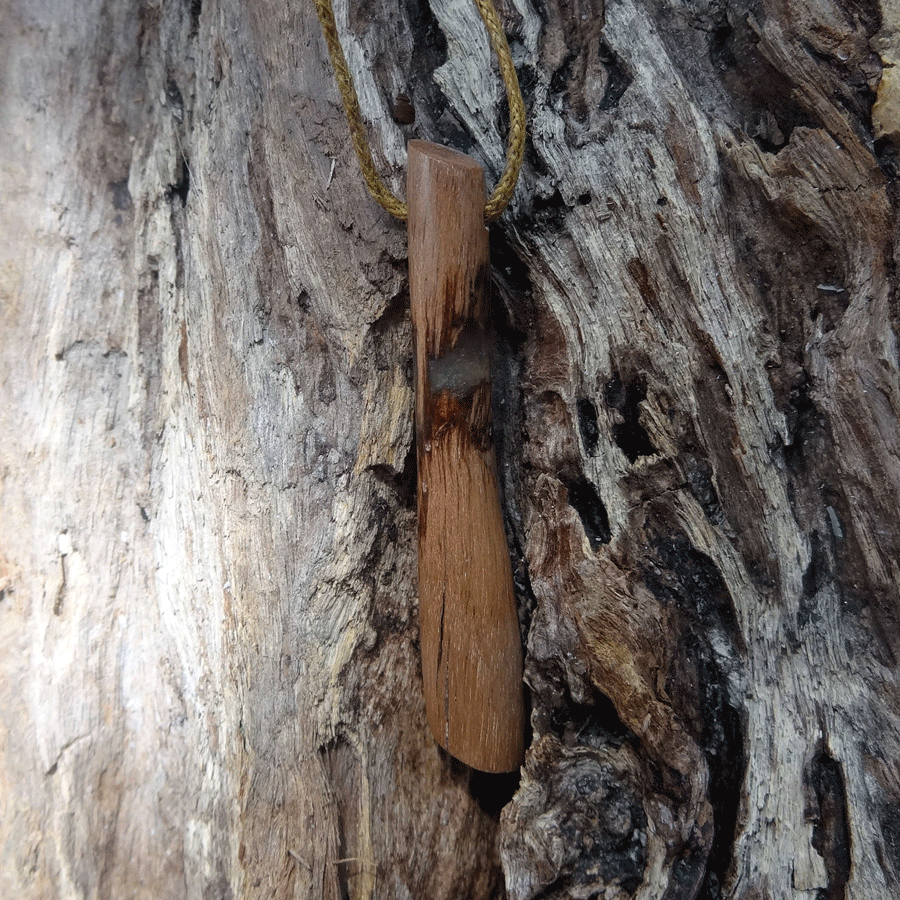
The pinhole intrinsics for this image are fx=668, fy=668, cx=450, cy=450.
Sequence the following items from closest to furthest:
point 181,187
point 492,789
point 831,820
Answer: point 831,820, point 492,789, point 181,187

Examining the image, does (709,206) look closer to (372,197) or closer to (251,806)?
(372,197)

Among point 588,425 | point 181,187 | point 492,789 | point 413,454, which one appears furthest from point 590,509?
point 181,187

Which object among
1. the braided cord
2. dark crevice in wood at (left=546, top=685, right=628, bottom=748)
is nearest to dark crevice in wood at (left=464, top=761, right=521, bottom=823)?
dark crevice in wood at (left=546, top=685, right=628, bottom=748)

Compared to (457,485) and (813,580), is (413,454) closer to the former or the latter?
(457,485)

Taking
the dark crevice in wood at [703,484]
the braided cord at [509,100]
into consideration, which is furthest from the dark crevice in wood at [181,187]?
the dark crevice in wood at [703,484]

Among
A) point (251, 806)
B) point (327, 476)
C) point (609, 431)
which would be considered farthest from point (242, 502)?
point (609, 431)

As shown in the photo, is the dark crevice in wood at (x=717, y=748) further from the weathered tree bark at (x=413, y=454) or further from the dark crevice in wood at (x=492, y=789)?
the dark crevice in wood at (x=492, y=789)

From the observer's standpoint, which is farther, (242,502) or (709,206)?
(242,502)

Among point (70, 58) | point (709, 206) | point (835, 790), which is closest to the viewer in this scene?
point (835, 790)
